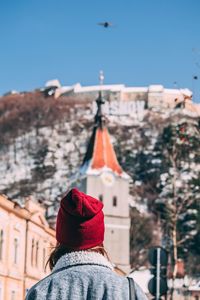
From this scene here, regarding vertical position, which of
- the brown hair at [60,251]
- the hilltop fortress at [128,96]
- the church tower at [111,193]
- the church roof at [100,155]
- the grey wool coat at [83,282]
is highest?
the hilltop fortress at [128,96]

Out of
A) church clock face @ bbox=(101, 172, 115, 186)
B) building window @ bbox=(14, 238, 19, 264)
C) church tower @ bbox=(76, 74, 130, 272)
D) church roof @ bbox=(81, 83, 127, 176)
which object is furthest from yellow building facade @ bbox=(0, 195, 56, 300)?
church roof @ bbox=(81, 83, 127, 176)

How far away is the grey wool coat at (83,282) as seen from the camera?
339 cm

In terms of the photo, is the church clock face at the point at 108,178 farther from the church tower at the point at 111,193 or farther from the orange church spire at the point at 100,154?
the orange church spire at the point at 100,154

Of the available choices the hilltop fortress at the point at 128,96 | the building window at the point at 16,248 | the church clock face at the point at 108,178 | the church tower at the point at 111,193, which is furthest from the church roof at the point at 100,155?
the hilltop fortress at the point at 128,96

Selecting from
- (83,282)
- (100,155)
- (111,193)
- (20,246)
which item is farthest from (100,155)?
(83,282)

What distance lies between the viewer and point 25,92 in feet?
571

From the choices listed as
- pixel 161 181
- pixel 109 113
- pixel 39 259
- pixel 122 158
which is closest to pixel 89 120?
pixel 109 113

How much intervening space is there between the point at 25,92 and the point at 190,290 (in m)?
100

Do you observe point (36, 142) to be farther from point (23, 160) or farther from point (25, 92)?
point (25, 92)

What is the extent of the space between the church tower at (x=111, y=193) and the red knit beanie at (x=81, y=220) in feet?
224

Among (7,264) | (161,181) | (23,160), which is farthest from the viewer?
(23,160)

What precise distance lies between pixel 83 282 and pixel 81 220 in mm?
306

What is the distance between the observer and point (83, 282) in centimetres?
344

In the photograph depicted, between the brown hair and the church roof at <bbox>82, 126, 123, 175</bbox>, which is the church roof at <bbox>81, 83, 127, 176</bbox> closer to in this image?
the church roof at <bbox>82, 126, 123, 175</bbox>
